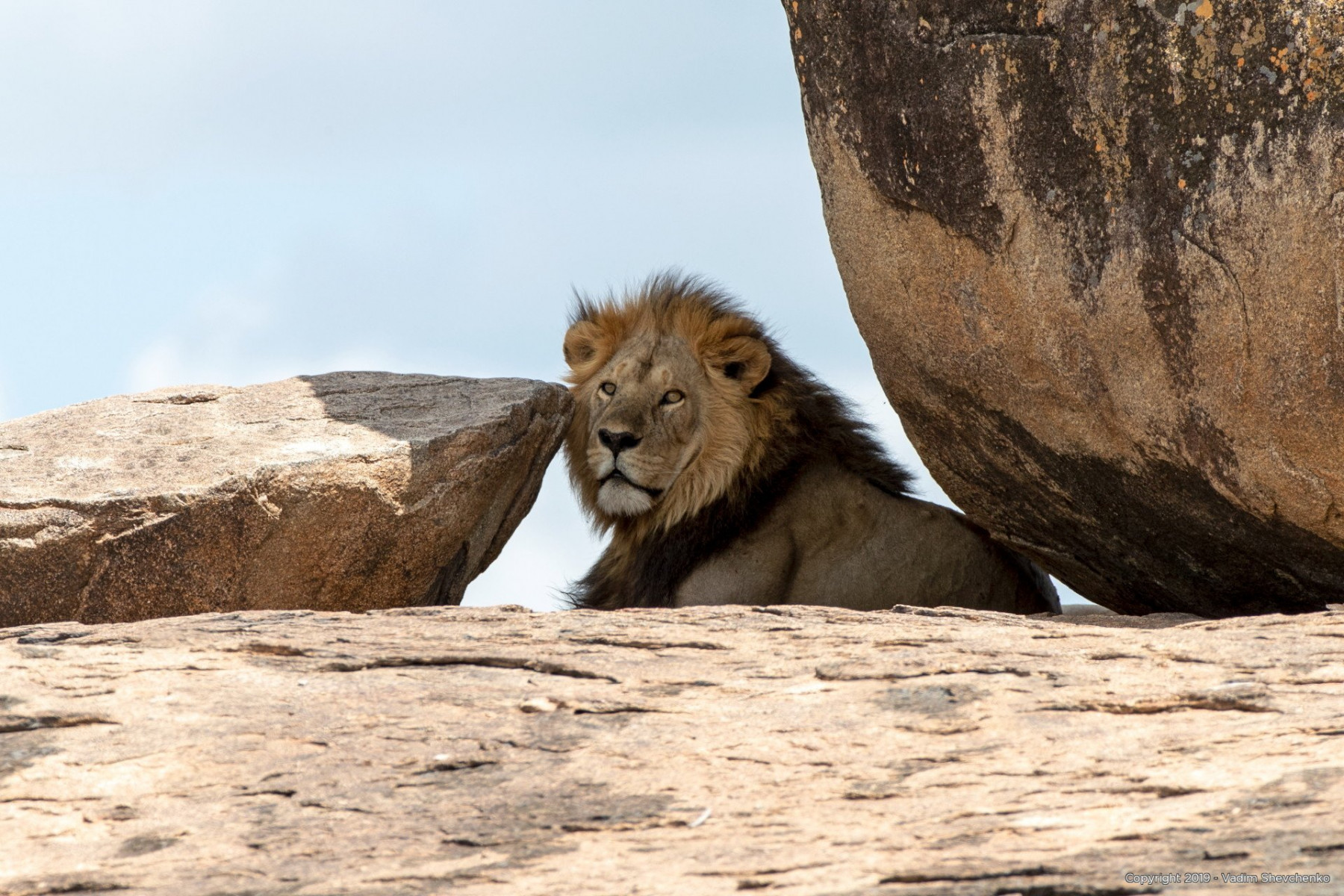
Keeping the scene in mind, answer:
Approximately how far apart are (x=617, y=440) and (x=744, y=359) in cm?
63

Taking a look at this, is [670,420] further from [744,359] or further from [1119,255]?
[1119,255]

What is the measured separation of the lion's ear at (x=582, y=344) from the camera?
19.6 ft

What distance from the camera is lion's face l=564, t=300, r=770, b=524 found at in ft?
18.2

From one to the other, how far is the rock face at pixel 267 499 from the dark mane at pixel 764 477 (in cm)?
54

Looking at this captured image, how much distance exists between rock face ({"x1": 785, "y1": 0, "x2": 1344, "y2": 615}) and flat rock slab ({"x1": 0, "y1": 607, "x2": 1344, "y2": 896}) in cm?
68

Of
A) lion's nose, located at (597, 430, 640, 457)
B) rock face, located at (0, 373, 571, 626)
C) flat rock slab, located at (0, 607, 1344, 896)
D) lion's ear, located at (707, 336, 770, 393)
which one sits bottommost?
flat rock slab, located at (0, 607, 1344, 896)

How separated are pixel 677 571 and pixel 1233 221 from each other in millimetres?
2481

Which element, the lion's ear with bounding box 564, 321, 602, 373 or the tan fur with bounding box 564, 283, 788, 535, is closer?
the tan fur with bounding box 564, 283, 788, 535

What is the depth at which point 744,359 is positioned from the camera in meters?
5.72

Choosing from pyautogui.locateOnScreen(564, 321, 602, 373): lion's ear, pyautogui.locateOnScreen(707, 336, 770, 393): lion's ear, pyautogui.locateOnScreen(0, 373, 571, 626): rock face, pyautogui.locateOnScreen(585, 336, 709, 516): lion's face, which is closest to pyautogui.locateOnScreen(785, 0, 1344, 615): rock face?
pyautogui.locateOnScreen(707, 336, 770, 393): lion's ear

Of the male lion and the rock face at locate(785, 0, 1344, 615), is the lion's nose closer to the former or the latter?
the male lion

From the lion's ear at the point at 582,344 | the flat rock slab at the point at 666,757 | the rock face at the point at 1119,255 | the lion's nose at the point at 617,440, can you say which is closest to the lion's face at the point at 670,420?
the lion's nose at the point at 617,440

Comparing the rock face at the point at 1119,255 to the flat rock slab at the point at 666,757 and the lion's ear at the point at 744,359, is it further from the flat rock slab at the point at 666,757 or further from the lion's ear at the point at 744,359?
the lion's ear at the point at 744,359

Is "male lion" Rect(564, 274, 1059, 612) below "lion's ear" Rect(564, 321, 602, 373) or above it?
below
